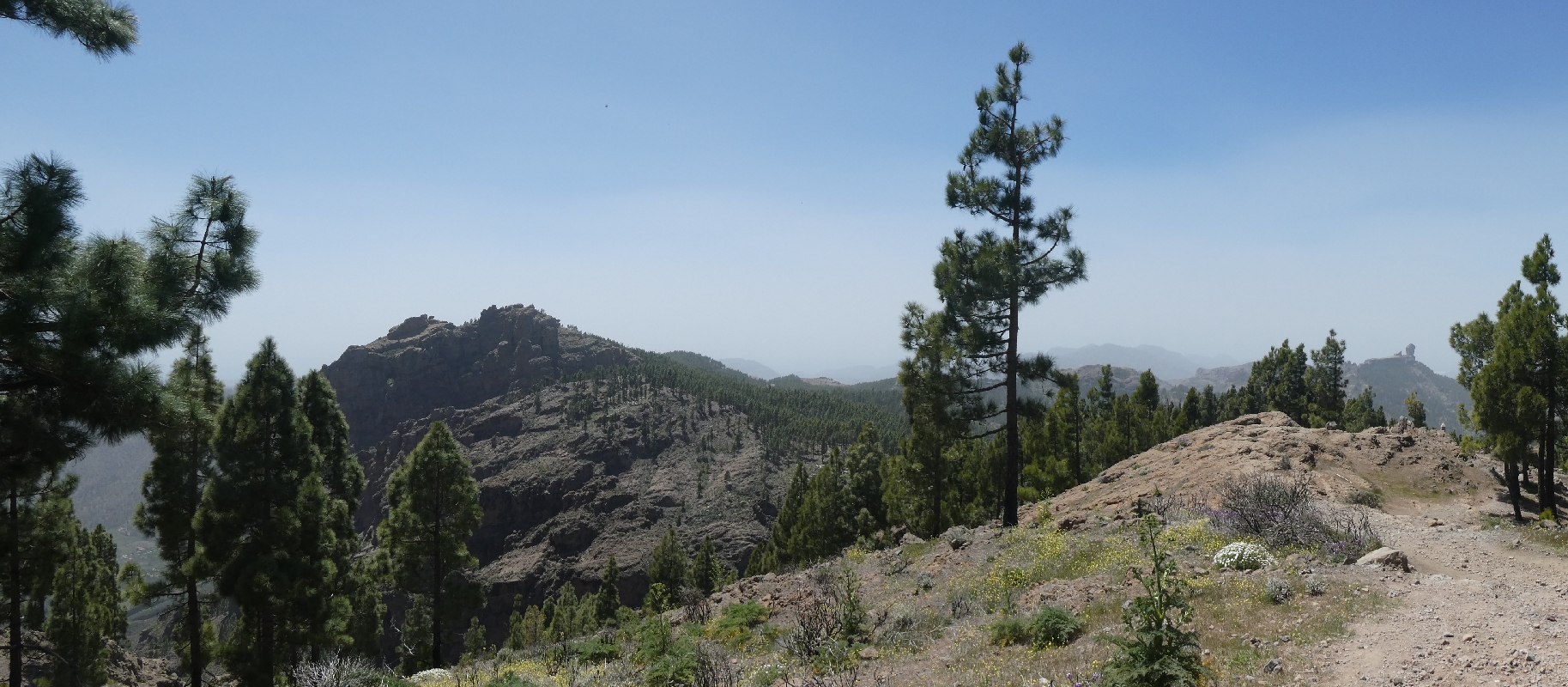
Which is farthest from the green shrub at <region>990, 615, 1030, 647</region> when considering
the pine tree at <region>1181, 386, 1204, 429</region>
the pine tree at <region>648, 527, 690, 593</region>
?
the pine tree at <region>1181, 386, 1204, 429</region>

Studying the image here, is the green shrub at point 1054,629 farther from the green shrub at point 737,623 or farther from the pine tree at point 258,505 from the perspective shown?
the pine tree at point 258,505

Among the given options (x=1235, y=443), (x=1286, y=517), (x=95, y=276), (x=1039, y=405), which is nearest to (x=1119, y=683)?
(x=1286, y=517)

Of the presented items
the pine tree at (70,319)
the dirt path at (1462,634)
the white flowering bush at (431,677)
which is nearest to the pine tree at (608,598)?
the white flowering bush at (431,677)

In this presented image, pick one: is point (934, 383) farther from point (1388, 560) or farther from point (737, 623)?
point (1388, 560)

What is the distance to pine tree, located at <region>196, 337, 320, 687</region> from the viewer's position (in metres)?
16.1

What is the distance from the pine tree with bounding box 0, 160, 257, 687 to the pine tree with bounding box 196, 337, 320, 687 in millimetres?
12007

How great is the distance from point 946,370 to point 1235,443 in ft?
35.9

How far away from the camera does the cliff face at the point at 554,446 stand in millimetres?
93500

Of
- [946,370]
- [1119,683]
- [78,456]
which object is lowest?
[1119,683]

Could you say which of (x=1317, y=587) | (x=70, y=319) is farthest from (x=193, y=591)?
(x=1317, y=587)

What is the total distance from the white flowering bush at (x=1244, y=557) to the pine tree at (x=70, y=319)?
12810 millimetres

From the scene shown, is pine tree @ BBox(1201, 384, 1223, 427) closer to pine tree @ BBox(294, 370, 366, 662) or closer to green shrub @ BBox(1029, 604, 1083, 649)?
green shrub @ BBox(1029, 604, 1083, 649)

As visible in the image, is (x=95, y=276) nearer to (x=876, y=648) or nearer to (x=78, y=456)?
(x=78, y=456)

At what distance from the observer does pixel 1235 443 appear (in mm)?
22969
